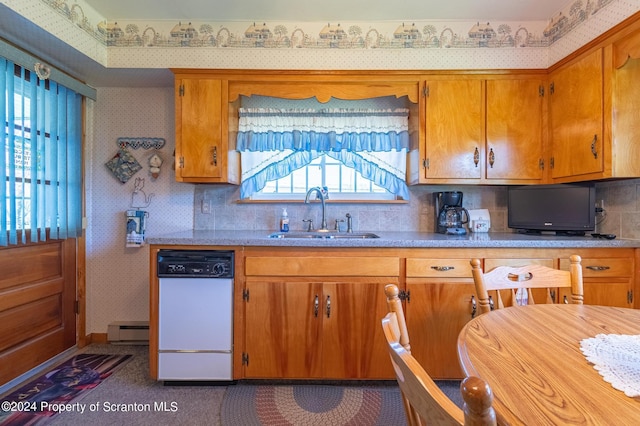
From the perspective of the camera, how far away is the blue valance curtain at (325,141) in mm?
2365

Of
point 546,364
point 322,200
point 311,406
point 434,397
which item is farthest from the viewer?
point 322,200

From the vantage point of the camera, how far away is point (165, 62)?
7.10ft

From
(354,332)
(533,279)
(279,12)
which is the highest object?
(279,12)

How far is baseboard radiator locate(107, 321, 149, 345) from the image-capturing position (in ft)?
8.02

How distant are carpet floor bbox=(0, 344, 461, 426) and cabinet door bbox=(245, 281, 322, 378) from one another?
0.21 m

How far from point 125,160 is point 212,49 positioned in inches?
46.0

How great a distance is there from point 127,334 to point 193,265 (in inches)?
49.0

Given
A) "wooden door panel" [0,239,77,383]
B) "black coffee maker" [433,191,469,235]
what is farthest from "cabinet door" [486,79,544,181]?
"wooden door panel" [0,239,77,383]

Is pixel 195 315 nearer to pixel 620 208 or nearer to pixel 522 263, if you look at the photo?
pixel 522 263

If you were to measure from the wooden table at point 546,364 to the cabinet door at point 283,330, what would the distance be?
1.08 meters

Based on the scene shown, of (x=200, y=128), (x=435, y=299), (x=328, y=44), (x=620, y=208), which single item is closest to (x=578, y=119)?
(x=620, y=208)

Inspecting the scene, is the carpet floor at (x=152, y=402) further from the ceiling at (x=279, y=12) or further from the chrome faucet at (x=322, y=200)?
the ceiling at (x=279, y=12)

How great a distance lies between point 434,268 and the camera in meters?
1.82

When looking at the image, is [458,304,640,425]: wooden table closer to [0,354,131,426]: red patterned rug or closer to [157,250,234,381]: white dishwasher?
[157,250,234,381]: white dishwasher
